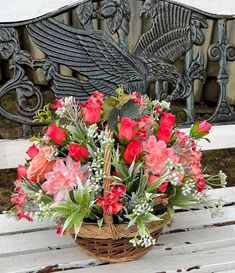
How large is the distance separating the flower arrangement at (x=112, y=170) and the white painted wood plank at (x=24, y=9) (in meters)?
0.43

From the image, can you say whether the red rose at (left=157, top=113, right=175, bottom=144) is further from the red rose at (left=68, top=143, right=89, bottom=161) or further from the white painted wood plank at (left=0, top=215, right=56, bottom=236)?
the white painted wood plank at (left=0, top=215, right=56, bottom=236)

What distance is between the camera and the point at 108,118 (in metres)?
1.12

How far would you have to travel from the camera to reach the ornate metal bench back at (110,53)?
150 cm

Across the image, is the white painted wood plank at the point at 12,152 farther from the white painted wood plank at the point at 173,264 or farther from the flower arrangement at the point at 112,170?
the white painted wood plank at the point at 173,264

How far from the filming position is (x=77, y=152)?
1.11 metres

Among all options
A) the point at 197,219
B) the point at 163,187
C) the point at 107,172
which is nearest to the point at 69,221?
the point at 107,172

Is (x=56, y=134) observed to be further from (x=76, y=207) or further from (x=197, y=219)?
(x=197, y=219)

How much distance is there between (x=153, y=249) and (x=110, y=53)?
0.68 meters

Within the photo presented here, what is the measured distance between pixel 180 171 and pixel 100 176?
0.66 feet

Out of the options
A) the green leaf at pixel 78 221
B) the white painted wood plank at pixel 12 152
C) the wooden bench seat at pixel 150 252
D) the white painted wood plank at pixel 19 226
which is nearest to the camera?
the green leaf at pixel 78 221

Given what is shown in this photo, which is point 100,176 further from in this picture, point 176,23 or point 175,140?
point 176,23

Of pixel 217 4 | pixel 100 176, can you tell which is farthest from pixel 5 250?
pixel 217 4

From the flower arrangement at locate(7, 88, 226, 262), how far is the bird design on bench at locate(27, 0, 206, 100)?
347 millimetres

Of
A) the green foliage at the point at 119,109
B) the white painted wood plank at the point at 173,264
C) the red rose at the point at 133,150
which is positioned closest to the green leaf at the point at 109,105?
the green foliage at the point at 119,109
